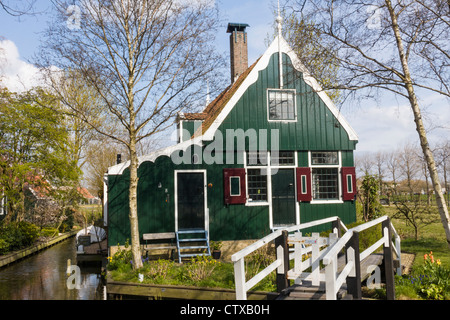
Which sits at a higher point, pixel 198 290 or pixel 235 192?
pixel 235 192

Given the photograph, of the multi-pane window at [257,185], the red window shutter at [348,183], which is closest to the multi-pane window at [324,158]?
the red window shutter at [348,183]

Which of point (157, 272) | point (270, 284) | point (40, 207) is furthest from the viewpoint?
point (40, 207)

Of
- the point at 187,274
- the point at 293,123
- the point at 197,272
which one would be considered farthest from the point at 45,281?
the point at 293,123

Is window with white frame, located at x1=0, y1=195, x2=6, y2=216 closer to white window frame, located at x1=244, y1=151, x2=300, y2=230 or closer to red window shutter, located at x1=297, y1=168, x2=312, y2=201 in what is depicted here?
white window frame, located at x1=244, y1=151, x2=300, y2=230

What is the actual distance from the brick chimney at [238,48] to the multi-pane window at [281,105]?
4.30 meters

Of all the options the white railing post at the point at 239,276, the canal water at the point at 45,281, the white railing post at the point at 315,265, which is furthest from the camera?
the canal water at the point at 45,281

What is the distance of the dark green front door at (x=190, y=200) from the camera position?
461 inches

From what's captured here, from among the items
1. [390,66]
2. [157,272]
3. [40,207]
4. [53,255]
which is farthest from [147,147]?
[390,66]

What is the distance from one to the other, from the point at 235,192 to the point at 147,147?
64.9 feet

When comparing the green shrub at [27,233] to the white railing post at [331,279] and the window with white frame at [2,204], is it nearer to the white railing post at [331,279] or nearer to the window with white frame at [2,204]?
the window with white frame at [2,204]

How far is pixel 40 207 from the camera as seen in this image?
1939 centimetres

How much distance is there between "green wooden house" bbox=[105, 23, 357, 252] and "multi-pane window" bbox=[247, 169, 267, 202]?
32 millimetres

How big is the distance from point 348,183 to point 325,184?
76 cm
